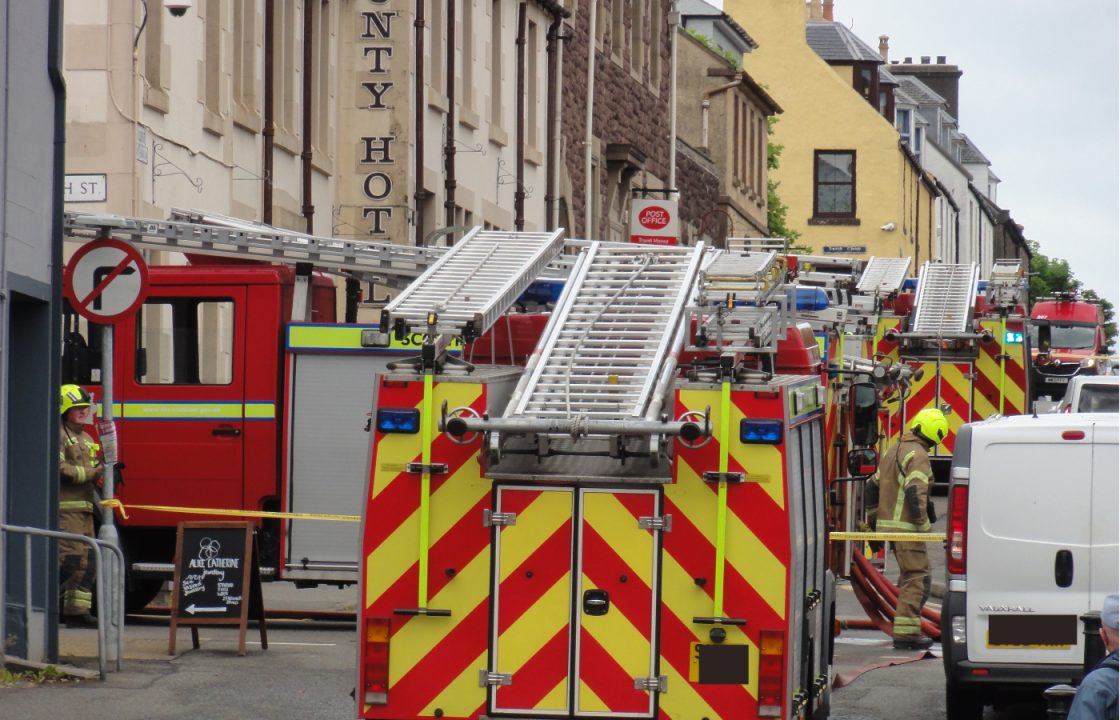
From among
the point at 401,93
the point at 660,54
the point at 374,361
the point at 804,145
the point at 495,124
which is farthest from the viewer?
the point at 804,145

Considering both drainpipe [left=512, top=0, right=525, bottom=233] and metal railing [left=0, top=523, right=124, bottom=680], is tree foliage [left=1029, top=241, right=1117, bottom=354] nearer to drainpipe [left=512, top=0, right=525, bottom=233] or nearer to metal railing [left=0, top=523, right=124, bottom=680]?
drainpipe [left=512, top=0, right=525, bottom=233]

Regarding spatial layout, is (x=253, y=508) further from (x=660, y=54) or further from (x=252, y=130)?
(x=660, y=54)

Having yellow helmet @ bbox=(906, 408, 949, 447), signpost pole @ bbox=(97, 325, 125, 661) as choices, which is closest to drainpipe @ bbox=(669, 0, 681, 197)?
yellow helmet @ bbox=(906, 408, 949, 447)

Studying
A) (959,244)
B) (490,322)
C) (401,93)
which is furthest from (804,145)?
(490,322)

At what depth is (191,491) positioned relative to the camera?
16047 millimetres

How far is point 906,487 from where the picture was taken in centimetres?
1617

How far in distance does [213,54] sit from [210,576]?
10.4 meters

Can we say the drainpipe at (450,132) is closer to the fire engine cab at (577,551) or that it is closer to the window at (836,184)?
the fire engine cab at (577,551)

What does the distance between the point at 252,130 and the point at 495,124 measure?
437 inches

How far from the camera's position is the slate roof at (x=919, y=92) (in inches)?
3907

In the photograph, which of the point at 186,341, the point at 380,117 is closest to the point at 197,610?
the point at 186,341

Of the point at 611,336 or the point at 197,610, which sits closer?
the point at 611,336

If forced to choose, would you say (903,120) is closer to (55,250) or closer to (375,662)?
(55,250)

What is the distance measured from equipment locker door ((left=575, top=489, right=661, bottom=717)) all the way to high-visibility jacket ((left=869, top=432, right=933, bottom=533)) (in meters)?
7.22
